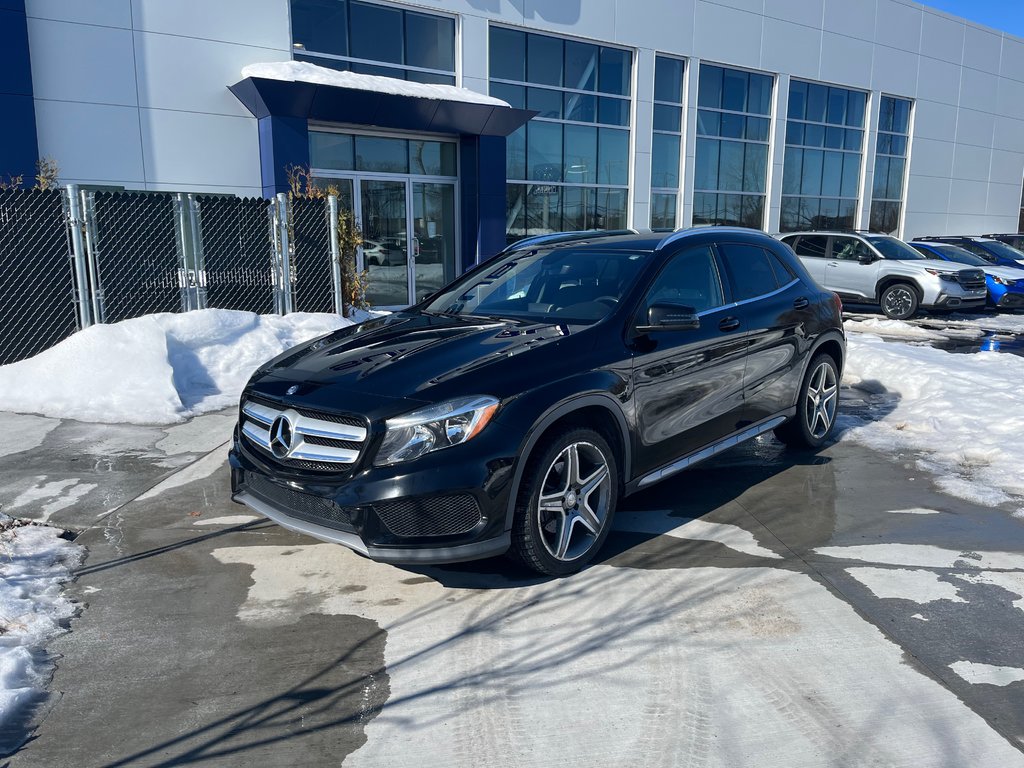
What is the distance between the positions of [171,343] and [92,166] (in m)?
5.73

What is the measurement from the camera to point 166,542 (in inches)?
180

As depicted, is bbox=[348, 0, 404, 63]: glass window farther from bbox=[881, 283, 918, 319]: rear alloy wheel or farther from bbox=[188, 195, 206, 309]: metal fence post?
bbox=[881, 283, 918, 319]: rear alloy wheel

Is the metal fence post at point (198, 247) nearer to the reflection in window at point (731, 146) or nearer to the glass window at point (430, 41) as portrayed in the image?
the glass window at point (430, 41)

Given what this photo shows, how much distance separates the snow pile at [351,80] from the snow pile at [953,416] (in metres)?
8.91

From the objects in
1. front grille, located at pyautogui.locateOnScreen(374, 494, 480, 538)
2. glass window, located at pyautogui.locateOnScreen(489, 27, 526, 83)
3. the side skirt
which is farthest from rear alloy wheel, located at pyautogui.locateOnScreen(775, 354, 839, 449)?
glass window, located at pyautogui.locateOnScreen(489, 27, 526, 83)

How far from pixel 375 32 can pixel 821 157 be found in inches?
587

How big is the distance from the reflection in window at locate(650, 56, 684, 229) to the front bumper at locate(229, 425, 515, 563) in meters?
17.3

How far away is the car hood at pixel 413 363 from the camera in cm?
367

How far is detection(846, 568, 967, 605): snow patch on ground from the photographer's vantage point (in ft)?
12.7

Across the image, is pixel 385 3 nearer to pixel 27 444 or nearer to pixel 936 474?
pixel 27 444

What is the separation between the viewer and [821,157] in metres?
23.9

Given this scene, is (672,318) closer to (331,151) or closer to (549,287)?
(549,287)

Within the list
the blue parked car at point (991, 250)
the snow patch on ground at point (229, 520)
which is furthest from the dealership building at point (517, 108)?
the snow patch on ground at point (229, 520)

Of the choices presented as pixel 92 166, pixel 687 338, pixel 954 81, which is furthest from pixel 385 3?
pixel 954 81
